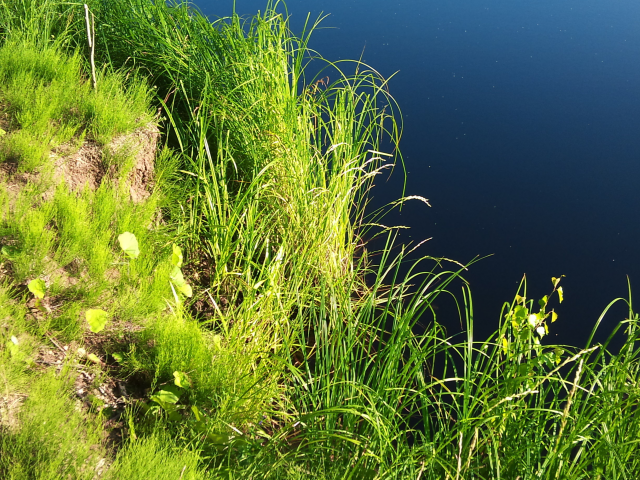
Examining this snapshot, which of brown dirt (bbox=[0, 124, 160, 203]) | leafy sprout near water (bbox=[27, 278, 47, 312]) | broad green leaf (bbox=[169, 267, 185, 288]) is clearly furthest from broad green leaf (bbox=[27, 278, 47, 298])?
brown dirt (bbox=[0, 124, 160, 203])

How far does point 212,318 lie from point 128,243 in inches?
20.1

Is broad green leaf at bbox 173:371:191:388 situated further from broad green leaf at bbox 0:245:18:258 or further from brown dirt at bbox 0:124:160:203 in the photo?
brown dirt at bbox 0:124:160:203

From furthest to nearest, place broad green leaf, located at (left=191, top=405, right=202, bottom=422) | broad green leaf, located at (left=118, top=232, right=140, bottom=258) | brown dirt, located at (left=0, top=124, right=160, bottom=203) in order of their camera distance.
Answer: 1. brown dirt, located at (left=0, top=124, right=160, bottom=203)
2. broad green leaf, located at (left=118, top=232, right=140, bottom=258)
3. broad green leaf, located at (left=191, top=405, right=202, bottom=422)

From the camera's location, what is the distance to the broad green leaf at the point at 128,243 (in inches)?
59.7

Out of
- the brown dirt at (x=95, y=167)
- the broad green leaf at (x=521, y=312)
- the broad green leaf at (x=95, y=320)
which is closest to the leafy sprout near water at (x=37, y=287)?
the broad green leaf at (x=95, y=320)

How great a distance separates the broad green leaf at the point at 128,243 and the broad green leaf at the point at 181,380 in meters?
0.38

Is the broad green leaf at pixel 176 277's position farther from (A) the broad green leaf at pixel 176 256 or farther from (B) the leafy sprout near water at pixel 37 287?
(B) the leafy sprout near water at pixel 37 287

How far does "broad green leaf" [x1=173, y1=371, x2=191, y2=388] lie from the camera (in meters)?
1.46

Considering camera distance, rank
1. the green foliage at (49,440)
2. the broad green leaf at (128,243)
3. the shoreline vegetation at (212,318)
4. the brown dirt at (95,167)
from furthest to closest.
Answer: the brown dirt at (95,167)
the broad green leaf at (128,243)
the shoreline vegetation at (212,318)
the green foliage at (49,440)

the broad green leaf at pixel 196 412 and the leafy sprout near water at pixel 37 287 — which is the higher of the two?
the leafy sprout near water at pixel 37 287

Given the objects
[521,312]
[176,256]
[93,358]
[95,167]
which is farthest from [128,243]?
[521,312]

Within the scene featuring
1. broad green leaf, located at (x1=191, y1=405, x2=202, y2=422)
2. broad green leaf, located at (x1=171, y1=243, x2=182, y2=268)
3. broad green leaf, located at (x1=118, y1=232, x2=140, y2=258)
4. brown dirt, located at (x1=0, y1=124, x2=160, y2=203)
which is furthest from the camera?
brown dirt, located at (x1=0, y1=124, x2=160, y2=203)

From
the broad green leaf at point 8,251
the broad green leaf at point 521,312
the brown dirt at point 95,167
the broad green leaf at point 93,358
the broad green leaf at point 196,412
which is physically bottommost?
the broad green leaf at point 93,358

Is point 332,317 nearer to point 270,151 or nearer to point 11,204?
point 270,151
